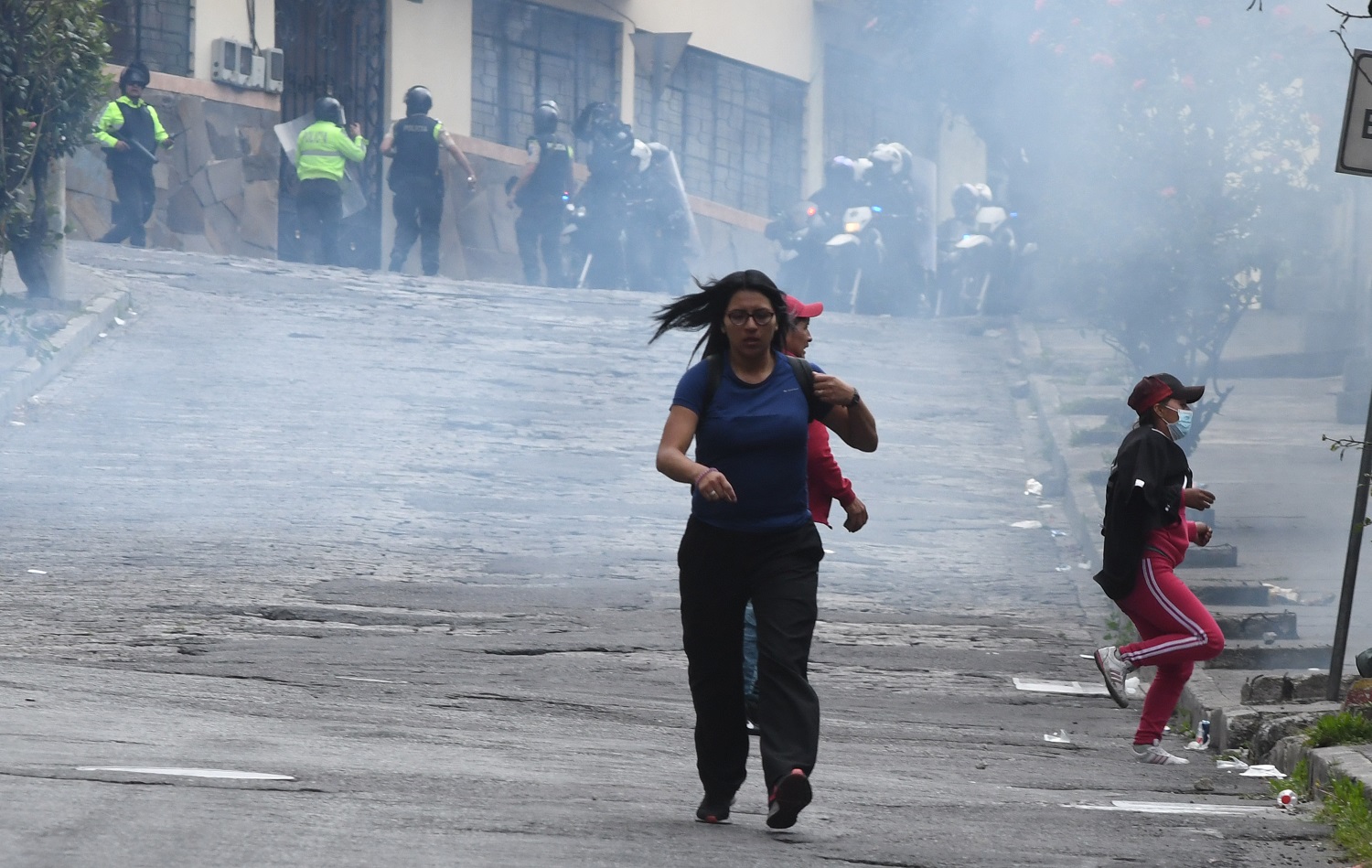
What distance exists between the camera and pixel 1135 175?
14.2m

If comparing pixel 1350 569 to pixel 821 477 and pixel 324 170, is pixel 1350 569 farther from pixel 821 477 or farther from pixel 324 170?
pixel 324 170

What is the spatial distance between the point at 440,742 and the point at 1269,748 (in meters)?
2.72

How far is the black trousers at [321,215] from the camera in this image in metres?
22.5

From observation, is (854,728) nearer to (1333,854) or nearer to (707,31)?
(1333,854)

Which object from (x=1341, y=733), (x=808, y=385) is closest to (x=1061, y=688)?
(x=1341, y=733)

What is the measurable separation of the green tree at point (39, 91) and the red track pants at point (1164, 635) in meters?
10.00

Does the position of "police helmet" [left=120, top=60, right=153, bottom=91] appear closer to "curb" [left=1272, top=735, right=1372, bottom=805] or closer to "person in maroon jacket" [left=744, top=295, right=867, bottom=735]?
"person in maroon jacket" [left=744, top=295, right=867, bottom=735]

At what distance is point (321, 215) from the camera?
22.6 meters

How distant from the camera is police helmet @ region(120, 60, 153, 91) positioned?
70.7ft

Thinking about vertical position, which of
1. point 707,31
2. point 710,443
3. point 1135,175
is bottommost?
point 710,443

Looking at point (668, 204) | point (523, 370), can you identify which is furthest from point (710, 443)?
point (668, 204)

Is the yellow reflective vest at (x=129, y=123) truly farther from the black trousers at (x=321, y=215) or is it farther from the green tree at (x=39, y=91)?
the green tree at (x=39, y=91)

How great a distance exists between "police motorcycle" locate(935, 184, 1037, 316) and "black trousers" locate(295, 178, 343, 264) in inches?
320

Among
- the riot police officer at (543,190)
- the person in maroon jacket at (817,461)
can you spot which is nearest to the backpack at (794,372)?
the person in maroon jacket at (817,461)
